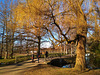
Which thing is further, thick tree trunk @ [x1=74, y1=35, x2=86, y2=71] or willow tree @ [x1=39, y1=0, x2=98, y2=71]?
thick tree trunk @ [x1=74, y1=35, x2=86, y2=71]

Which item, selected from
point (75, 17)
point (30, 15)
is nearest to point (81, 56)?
point (75, 17)

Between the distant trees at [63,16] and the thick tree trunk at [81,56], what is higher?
the distant trees at [63,16]

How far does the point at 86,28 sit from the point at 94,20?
0.84 m

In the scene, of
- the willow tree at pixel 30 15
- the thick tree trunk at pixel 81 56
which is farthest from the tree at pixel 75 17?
the willow tree at pixel 30 15

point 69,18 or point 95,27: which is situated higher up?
point 69,18

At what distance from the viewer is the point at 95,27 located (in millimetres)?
7246

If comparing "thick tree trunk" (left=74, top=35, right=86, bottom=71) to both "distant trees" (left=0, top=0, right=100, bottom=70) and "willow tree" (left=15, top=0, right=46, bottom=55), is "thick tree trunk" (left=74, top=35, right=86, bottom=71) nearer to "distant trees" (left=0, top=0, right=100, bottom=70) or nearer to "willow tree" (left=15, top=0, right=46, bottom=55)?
"distant trees" (left=0, top=0, right=100, bottom=70)

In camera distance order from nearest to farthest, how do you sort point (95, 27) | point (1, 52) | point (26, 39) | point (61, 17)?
point (95, 27) → point (61, 17) → point (1, 52) → point (26, 39)

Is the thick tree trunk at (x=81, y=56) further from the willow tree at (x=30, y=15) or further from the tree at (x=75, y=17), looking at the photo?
the willow tree at (x=30, y=15)

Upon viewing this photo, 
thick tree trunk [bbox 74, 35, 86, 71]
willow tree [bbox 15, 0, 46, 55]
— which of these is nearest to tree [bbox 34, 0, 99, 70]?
thick tree trunk [bbox 74, 35, 86, 71]

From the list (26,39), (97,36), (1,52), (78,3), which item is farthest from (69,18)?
(1,52)

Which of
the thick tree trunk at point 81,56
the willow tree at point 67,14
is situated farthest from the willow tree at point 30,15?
the thick tree trunk at point 81,56

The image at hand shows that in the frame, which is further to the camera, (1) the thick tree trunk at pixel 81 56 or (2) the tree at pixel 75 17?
(1) the thick tree trunk at pixel 81 56

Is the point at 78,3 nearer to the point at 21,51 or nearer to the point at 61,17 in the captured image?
the point at 61,17
